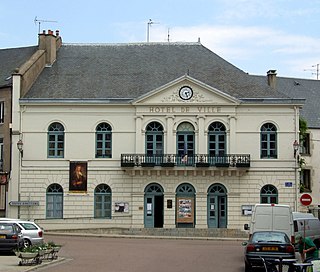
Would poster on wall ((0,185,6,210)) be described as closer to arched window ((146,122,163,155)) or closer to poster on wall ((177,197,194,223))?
arched window ((146,122,163,155))

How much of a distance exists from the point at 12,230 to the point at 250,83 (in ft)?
84.4

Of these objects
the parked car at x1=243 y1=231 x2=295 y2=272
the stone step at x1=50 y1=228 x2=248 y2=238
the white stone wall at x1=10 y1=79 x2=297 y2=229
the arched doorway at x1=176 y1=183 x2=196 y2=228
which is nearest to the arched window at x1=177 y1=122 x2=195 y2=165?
the white stone wall at x1=10 y1=79 x2=297 y2=229

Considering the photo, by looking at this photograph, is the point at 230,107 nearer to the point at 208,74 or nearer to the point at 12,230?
the point at 208,74

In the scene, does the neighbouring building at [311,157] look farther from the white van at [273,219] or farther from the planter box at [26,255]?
the planter box at [26,255]

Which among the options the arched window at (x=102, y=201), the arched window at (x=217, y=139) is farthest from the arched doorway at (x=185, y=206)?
the arched window at (x=102, y=201)

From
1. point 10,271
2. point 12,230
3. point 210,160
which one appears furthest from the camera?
point 210,160

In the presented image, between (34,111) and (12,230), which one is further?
(34,111)

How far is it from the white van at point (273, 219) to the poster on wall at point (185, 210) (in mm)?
18440

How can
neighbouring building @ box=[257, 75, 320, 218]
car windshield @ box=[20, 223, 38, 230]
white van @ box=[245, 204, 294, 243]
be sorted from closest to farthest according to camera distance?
white van @ box=[245, 204, 294, 243] → car windshield @ box=[20, 223, 38, 230] → neighbouring building @ box=[257, 75, 320, 218]

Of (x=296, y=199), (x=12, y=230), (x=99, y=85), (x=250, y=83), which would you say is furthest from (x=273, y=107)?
(x=12, y=230)

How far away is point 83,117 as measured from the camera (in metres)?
47.5

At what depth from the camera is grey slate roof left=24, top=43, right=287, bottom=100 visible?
48.0 m

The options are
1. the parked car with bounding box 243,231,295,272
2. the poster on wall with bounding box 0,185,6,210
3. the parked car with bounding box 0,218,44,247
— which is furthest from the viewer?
the poster on wall with bounding box 0,185,6,210

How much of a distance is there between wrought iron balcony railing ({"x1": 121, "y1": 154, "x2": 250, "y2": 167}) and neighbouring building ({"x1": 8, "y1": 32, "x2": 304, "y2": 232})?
0.07 metres
